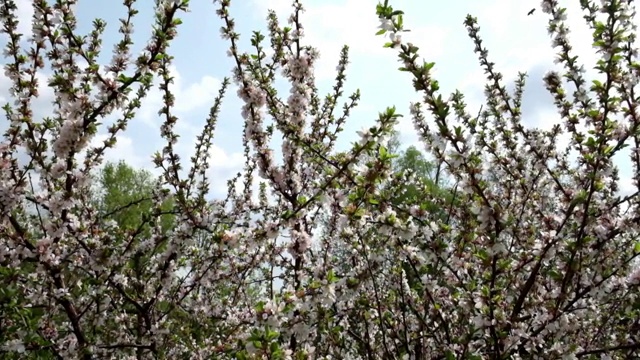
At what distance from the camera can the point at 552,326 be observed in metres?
2.95

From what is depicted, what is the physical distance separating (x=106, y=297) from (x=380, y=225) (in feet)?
8.73

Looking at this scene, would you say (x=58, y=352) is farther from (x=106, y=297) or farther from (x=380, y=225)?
(x=380, y=225)

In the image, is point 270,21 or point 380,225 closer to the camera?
point 380,225

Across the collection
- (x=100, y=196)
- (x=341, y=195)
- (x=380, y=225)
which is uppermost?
(x=100, y=196)

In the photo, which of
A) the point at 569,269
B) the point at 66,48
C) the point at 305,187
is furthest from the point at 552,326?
the point at 66,48

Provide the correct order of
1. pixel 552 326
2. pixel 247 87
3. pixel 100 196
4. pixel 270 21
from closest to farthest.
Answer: pixel 552 326
pixel 247 87
pixel 270 21
pixel 100 196

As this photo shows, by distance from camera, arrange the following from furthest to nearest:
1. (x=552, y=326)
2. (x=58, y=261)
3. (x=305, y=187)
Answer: (x=305, y=187) → (x=58, y=261) → (x=552, y=326)

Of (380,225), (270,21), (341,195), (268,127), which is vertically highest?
(270,21)

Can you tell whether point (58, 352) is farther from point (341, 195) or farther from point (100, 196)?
point (100, 196)

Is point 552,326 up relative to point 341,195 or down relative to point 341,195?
down

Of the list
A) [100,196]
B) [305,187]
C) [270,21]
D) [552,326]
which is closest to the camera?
[552,326]

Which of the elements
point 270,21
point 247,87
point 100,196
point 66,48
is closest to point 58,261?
point 66,48

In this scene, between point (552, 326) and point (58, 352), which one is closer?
point (552, 326)

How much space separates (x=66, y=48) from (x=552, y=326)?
410 centimetres
